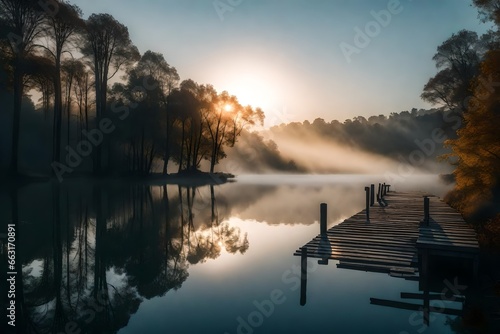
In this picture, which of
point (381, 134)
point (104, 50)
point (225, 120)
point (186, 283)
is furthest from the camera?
point (381, 134)

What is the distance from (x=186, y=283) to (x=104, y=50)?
44125mm

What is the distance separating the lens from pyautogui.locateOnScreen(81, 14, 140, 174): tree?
152 ft

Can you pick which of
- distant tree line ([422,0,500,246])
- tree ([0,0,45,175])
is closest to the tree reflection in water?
tree ([0,0,45,175])

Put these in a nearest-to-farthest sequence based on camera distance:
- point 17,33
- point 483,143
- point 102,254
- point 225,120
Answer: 1. point 102,254
2. point 483,143
3. point 17,33
4. point 225,120

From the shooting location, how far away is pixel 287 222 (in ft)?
77.2

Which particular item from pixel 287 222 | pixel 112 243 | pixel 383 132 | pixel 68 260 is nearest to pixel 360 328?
pixel 68 260

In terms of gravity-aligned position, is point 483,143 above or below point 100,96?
below

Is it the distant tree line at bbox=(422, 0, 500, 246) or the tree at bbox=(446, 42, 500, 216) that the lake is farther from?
the tree at bbox=(446, 42, 500, 216)

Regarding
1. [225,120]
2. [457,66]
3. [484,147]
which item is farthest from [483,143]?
[225,120]

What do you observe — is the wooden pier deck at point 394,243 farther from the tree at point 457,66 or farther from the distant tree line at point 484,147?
the tree at point 457,66

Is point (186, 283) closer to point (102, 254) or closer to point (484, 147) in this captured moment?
point (102, 254)

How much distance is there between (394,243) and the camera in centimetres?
1396

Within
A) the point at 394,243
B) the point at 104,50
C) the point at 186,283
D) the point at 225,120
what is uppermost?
the point at 104,50

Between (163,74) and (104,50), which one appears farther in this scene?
(163,74)
